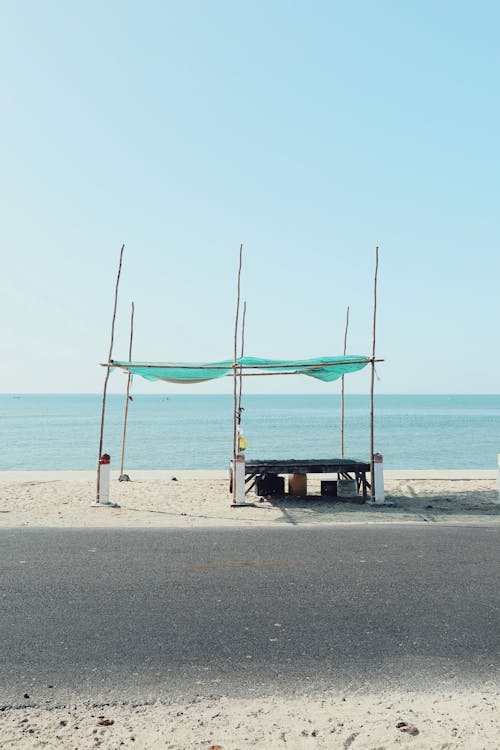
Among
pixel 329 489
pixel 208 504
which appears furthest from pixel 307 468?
pixel 208 504

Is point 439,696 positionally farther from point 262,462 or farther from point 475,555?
point 262,462

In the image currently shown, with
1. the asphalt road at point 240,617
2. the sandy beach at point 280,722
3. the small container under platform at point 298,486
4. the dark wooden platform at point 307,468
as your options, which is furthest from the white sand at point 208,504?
the sandy beach at point 280,722

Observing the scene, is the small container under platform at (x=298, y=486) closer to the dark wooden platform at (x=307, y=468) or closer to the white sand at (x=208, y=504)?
the white sand at (x=208, y=504)

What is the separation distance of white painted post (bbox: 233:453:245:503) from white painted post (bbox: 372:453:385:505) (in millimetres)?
2979

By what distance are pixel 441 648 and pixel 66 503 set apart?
35.7 feet

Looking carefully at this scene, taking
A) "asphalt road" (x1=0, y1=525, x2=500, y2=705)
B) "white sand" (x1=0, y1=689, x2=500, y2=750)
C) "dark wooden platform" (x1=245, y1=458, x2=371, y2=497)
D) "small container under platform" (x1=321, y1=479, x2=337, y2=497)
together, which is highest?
"dark wooden platform" (x1=245, y1=458, x2=371, y2=497)

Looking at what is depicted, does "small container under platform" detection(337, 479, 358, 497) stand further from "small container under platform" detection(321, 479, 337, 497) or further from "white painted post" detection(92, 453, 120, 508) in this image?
"white painted post" detection(92, 453, 120, 508)

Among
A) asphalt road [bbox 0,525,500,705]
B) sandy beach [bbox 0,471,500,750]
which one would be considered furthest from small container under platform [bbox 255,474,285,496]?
sandy beach [bbox 0,471,500,750]

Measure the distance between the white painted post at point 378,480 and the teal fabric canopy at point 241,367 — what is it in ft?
7.99

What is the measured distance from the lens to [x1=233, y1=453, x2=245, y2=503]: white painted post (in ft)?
47.7

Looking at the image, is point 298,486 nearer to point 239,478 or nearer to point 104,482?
point 239,478

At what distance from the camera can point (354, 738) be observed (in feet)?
14.4

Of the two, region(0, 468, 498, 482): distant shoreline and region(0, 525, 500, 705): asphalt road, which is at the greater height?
region(0, 468, 498, 482): distant shoreline

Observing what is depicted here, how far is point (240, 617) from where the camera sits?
21.5 feet
